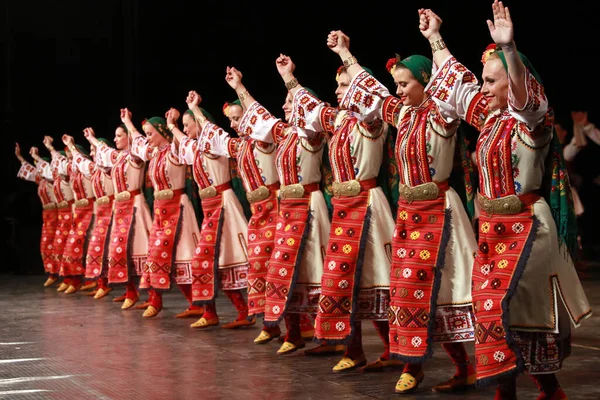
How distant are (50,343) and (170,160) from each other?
60.0 inches

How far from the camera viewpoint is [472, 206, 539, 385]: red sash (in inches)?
114

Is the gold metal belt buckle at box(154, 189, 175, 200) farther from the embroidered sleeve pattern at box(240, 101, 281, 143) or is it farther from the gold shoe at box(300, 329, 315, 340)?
the gold shoe at box(300, 329, 315, 340)

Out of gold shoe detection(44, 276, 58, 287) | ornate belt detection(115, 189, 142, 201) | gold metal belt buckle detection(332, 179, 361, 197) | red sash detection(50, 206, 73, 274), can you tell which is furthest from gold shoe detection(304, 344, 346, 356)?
gold shoe detection(44, 276, 58, 287)

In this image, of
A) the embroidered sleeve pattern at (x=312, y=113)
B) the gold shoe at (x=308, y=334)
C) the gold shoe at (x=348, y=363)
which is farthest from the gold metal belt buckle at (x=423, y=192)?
the gold shoe at (x=308, y=334)

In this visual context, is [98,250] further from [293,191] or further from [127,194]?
[293,191]

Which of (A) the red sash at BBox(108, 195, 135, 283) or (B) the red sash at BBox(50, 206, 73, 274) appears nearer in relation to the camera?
(A) the red sash at BBox(108, 195, 135, 283)

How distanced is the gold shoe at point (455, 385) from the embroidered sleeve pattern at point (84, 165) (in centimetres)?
493

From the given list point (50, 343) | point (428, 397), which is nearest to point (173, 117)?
point (50, 343)

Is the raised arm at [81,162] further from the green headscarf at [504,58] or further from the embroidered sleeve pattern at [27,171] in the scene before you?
the green headscarf at [504,58]

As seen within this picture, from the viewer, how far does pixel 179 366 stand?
4.25m

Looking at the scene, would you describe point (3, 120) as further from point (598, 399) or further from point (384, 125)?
point (598, 399)

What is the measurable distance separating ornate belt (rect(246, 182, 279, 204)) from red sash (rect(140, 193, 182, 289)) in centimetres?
119

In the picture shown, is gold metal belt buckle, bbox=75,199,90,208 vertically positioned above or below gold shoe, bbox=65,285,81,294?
above

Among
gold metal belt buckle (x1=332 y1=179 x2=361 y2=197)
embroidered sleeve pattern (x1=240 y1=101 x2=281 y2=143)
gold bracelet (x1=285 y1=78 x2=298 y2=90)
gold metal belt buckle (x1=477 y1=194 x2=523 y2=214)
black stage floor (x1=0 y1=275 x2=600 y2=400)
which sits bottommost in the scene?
black stage floor (x1=0 y1=275 x2=600 y2=400)
